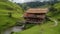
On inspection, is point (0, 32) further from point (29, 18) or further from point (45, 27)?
point (45, 27)

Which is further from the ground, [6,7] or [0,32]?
[6,7]

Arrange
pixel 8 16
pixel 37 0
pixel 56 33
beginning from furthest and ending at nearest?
1. pixel 37 0
2. pixel 8 16
3. pixel 56 33

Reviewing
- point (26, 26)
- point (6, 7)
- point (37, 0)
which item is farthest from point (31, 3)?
point (26, 26)

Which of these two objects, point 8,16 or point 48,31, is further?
point 8,16

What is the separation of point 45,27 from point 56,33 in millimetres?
832

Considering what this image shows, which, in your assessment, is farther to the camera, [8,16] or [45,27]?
[8,16]

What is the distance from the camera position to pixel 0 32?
10875mm

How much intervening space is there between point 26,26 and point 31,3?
10.8 m

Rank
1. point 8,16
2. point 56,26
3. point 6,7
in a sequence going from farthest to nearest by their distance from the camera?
point 6,7, point 8,16, point 56,26

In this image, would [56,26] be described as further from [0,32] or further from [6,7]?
[6,7]

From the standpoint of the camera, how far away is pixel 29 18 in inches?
406

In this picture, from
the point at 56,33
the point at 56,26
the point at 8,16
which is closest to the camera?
the point at 56,33

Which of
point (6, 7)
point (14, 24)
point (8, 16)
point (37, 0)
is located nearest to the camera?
point (14, 24)

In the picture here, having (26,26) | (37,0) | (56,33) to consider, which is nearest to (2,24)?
(26,26)
